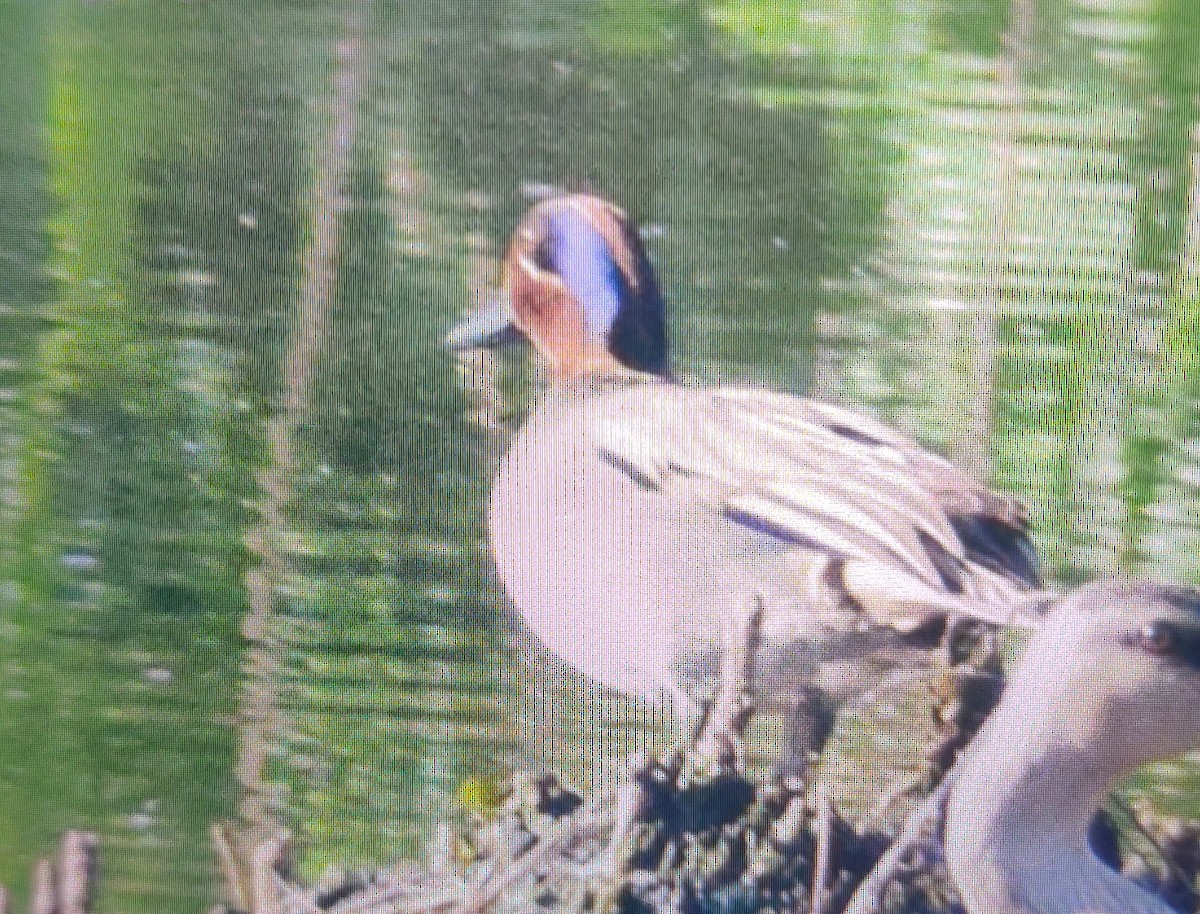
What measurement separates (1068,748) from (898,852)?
3.9 inches

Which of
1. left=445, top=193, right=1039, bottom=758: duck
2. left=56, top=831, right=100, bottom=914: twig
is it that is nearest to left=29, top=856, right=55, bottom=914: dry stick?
left=56, top=831, right=100, bottom=914: twig

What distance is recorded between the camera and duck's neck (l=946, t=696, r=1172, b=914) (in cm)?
59

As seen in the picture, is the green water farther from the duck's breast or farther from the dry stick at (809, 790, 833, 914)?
the dry stick at (809, 790, 833, 914)

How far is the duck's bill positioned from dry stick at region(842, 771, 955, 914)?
1.04ft

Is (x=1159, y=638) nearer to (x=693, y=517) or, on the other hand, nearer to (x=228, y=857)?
(x=693, y=517)

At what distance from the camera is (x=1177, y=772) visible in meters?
0.60

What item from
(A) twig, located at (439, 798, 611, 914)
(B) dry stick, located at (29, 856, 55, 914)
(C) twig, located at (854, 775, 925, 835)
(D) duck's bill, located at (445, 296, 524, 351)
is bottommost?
(B) dry stick, located at (29, 856, 55, 914)

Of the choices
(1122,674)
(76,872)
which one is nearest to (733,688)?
(1122,674)

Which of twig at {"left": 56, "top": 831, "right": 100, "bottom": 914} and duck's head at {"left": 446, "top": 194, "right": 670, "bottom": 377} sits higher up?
duck's head at {"left": 446, "top": 194, "right": 670, "bottom": 377}

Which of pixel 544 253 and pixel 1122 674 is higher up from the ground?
pixel 544 253

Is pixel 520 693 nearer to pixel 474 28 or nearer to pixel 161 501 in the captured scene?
pixel 161 501

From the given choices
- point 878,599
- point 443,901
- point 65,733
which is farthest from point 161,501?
point 878,599

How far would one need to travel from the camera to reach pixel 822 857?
587 mm

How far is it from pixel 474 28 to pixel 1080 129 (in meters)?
0.32
